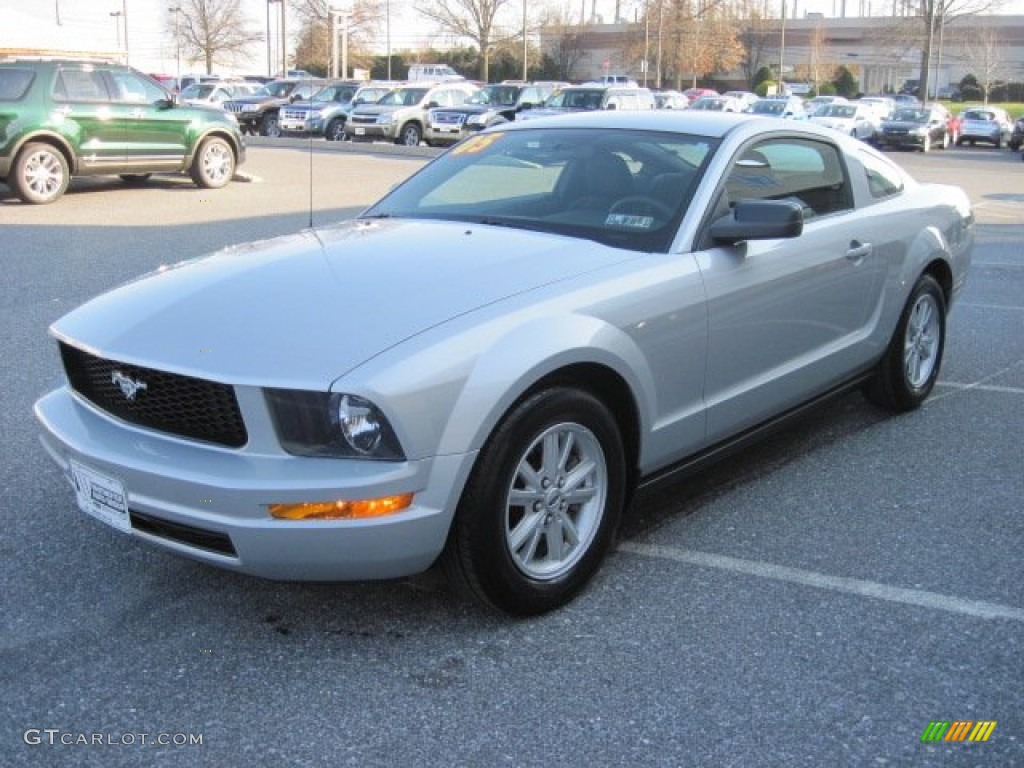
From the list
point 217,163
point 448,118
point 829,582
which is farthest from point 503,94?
point 829,582

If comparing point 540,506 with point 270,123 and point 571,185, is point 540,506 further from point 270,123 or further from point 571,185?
point 270,123

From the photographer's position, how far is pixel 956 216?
20.2ft

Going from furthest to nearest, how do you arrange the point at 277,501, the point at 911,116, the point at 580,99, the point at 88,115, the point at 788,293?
the point at 911,116 → the point at 580,99 → the point at 88,115 → the point at 788,293 → the point at 277,501

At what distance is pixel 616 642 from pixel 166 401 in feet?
5.01

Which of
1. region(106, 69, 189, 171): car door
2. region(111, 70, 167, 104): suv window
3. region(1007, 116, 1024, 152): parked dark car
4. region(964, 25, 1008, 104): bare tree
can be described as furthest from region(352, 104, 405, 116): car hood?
region(964, 25, 1008, 104): bare tree

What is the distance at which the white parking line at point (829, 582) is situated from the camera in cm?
368

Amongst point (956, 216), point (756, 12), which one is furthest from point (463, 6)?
point (956, 216)

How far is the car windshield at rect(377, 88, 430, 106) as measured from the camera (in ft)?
97.8

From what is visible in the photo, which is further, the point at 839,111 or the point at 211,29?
the point at 211,29

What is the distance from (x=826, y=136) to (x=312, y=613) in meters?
3.29

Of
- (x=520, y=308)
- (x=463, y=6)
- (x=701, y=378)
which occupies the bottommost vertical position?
(x=701, y=378)

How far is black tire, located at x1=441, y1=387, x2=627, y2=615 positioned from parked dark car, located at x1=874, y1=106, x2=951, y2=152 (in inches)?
1421

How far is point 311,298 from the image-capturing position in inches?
140

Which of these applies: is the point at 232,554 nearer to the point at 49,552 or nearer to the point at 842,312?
the point at 49,552
